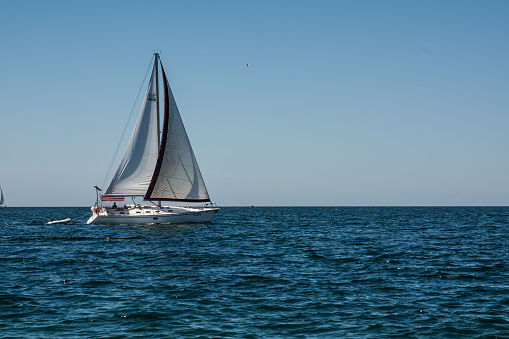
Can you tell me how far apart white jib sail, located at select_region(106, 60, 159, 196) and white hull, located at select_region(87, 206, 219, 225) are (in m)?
3.02

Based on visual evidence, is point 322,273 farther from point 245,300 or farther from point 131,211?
point 131,211

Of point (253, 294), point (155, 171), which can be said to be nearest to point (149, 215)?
point (155, 171)

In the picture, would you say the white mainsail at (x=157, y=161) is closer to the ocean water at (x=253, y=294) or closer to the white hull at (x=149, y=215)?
the white hull at (x=149, y=215)

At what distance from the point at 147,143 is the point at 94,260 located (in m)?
30.9


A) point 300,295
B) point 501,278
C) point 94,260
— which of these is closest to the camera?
point 300,295

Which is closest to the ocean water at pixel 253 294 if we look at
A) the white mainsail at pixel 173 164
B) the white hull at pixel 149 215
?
the white hull at pixel 149 215

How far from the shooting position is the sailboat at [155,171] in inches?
2301

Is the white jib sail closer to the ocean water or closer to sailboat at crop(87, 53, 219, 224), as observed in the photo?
sailboat at crop(87, 53, 219, 224)

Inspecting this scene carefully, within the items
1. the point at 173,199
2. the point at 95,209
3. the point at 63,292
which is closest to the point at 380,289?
the point at 63,292

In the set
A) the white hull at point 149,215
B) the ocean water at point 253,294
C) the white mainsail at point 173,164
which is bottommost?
the ocean water at point 253,294

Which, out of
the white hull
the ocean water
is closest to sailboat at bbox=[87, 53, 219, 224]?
the white hull

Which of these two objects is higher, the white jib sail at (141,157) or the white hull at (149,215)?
the white jib sail at (141,157)

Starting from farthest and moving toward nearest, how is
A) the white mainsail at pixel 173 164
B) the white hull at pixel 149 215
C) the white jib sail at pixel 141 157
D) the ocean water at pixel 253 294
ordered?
the white jib sail at pixel 141 157
the white mainsail at pixel 173 164
the white hull at pixel 149 215
the ocean water at pixel 253 294

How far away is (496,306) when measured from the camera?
58.2 ft
